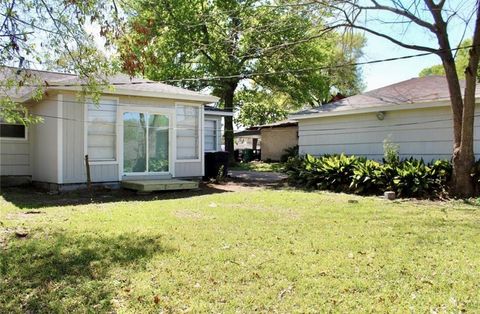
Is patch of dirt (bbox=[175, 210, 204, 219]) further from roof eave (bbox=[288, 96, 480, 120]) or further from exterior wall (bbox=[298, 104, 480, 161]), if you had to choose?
exterior wall (bbox=[298, 104, 480, 161])

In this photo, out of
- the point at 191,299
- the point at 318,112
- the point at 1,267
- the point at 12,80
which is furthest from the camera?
the point at 318,112

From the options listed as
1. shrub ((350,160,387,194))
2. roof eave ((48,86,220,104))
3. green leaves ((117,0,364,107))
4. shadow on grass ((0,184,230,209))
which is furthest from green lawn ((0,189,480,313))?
green leaves ((117,0,364,107))

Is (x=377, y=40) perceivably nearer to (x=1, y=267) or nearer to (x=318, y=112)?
(x=318, y=112)

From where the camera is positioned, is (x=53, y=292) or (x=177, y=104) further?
(x=177, y=104)

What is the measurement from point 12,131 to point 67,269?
30.4 ft

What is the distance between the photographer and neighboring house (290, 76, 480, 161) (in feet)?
40.4

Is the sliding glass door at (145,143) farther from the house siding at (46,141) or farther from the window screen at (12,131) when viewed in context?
the window screen at (12,131)

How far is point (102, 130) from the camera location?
38.7 ft

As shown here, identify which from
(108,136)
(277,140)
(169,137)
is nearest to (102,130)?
(108,136)

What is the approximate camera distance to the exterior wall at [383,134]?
12.3 m

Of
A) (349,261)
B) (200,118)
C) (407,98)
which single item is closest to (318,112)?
(407,98)

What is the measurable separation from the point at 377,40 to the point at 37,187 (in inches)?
432

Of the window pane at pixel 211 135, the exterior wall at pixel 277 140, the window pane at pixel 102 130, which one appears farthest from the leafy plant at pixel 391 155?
the exterior wall at pixel 277 140

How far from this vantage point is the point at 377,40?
Result: 1323cm
